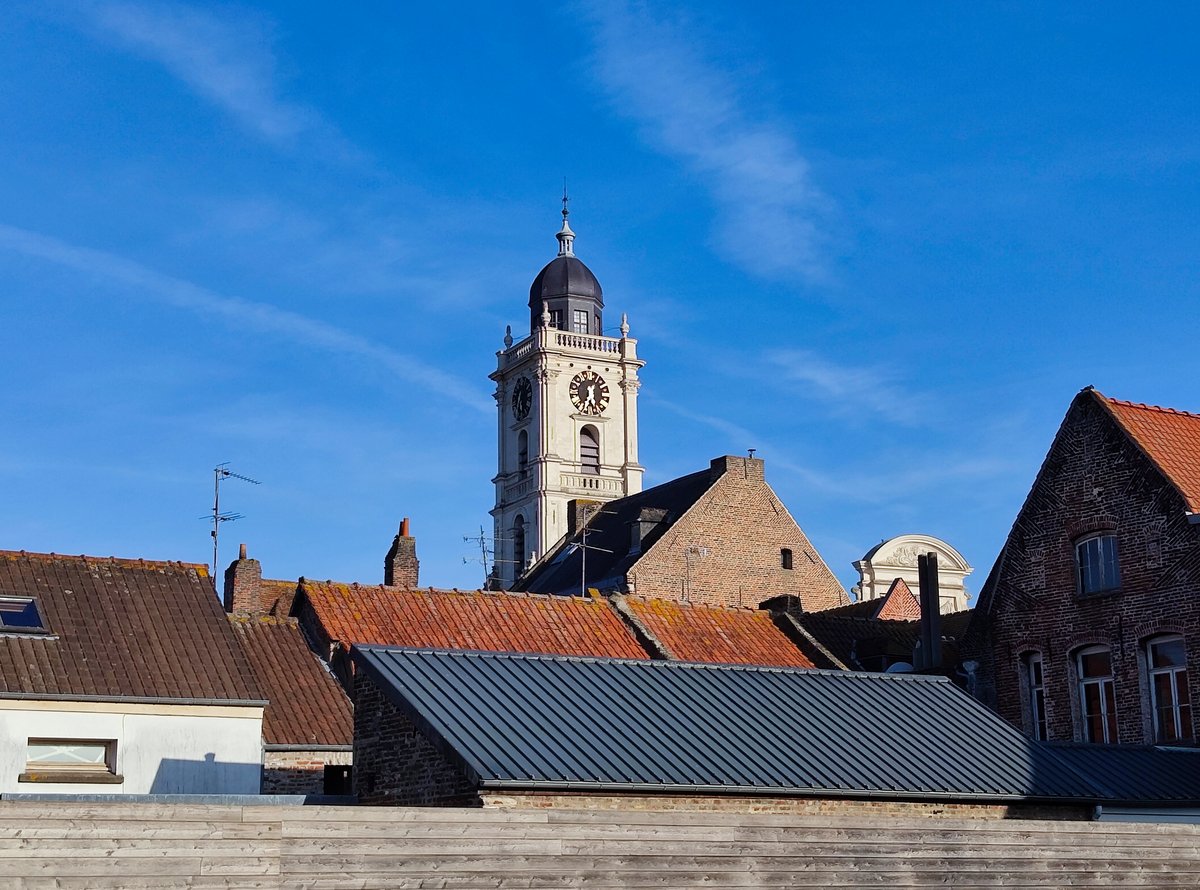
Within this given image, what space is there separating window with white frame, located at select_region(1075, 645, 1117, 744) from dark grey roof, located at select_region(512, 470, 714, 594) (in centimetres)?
2761

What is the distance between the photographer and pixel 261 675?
29.8m

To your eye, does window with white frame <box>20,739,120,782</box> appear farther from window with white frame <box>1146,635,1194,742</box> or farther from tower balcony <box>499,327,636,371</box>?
tower balcony <box>499,327,636,371</box>

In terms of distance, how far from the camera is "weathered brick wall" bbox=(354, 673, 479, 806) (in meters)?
18.2

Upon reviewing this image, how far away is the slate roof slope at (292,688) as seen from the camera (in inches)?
1107

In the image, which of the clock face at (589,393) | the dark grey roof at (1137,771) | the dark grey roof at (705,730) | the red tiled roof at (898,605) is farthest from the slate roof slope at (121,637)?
the clock face at (589,393)

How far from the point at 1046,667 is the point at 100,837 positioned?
76.7ft

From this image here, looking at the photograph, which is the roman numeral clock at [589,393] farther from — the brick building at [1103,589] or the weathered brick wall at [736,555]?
the brick building at [1103,589]

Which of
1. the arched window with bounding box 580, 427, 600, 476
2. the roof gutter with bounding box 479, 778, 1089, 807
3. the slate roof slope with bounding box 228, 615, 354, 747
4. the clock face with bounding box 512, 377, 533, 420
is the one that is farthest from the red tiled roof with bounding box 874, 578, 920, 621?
the clock face with bounding box 512, 377, 533, 420

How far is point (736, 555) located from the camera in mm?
59688

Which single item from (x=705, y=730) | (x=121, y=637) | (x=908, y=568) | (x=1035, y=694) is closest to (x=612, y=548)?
(x=908, y=568)

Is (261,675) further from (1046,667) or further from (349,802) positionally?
(1046,667)

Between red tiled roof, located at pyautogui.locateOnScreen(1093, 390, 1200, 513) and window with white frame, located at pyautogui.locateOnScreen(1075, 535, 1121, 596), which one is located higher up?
red tiled roof, located at pyautogui.locateOnScreen(1093, 390, 1200, 513)

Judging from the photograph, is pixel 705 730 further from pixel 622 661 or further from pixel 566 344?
pixel 566 344

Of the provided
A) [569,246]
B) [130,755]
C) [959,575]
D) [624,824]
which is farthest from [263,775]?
[569,246]
